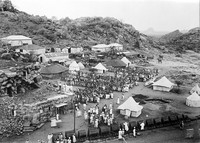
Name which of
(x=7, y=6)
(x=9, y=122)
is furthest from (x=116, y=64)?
(x=7, y=6)

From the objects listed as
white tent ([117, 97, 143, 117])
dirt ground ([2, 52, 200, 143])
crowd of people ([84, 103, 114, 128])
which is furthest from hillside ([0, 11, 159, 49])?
white tent ([117, 97, 143, 117])

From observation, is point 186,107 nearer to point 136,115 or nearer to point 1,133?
point 136,115

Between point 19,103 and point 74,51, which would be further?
point 74,51

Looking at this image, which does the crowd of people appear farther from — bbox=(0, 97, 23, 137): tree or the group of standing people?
bbox=(0, 97, 23, 137): tree

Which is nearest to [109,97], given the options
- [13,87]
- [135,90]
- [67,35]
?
[135,90]

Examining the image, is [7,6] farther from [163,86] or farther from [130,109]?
[130,109]

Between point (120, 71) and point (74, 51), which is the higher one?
point (74, 51)

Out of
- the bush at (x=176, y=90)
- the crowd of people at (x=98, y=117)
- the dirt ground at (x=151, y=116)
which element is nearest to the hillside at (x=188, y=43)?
the bush at (x=176, y=90)

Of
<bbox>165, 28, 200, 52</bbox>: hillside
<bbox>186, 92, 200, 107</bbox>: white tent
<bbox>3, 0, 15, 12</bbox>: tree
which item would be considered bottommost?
<bbox>186, 92, 200, 107</bbox>: white tent
